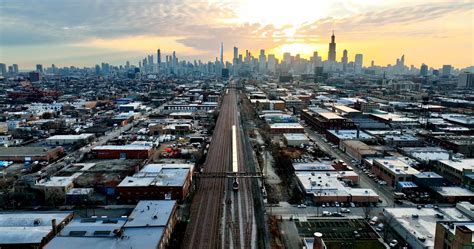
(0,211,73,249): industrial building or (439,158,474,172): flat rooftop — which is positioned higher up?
(439,158,474,172): flat rooftop

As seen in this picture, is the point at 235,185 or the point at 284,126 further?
the point at 284,126

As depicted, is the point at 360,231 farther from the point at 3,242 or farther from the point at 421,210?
the point at 3,242

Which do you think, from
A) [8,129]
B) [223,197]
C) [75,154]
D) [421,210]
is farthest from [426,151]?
[8,129]

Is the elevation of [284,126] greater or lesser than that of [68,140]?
greater

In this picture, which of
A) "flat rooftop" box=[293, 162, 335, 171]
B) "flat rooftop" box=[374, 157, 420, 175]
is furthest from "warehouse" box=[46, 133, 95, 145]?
"flat rooftop" box=[374, 157, 420, 175]

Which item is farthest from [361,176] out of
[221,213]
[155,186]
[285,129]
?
[285,129]

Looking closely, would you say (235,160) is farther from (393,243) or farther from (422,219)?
(393,243)

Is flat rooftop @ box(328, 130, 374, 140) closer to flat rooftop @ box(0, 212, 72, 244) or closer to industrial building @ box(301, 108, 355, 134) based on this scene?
industrial building @ box(301, 108, 355, 134)

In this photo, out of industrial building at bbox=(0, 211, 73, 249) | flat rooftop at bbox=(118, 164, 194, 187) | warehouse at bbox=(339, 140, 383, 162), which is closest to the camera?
industrial building at bbox=(0, 211, 73, 249)

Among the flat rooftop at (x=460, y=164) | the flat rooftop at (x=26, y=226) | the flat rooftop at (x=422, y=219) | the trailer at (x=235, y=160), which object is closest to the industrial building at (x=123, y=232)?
the flat rooftop at (x=26, y=226)
